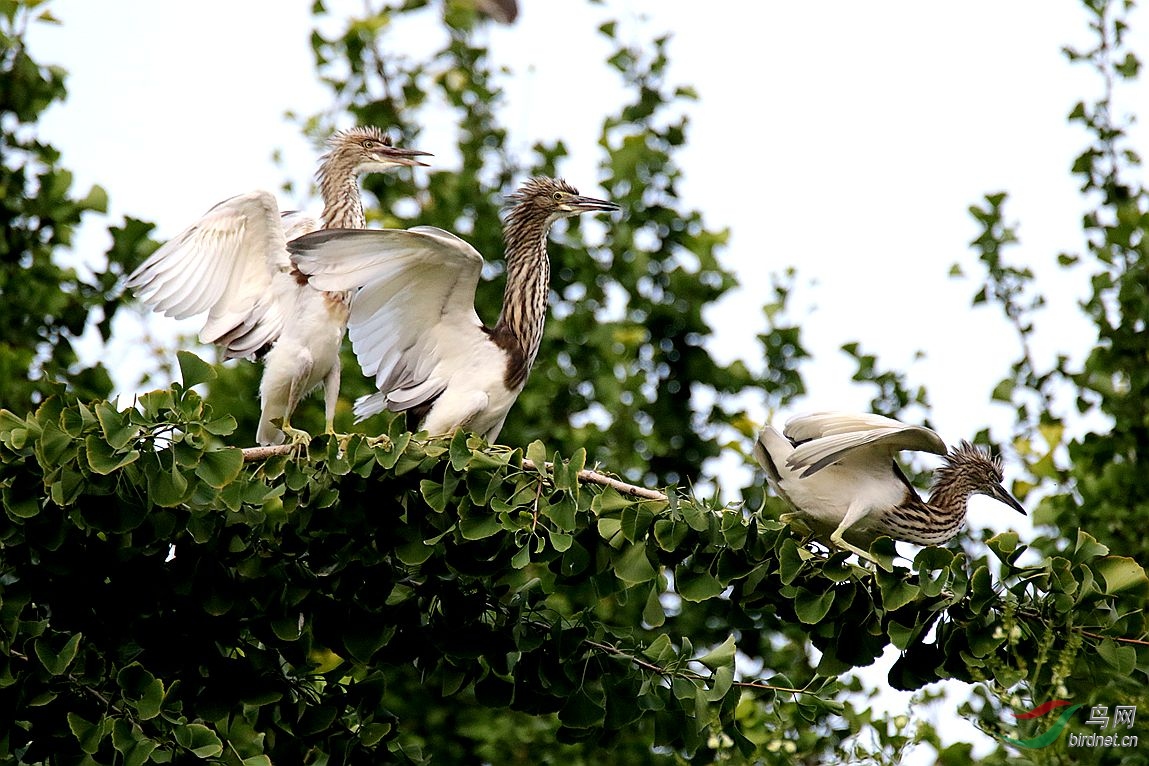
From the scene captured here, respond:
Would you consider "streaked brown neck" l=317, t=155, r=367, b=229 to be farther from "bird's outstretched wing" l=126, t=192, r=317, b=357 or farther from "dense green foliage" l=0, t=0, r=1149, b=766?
"dense green foliage" l=0, t=0, r=1149, b=766

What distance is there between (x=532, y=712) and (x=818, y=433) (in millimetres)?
1225

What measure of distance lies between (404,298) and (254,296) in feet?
2.11

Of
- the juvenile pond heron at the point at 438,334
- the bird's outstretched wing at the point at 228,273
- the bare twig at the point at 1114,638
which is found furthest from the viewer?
the bird's outstretched wing at the point at 228,273

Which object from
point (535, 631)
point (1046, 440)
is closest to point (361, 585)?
point (535, 631)

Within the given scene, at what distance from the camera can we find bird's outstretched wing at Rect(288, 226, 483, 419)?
15.0 ft

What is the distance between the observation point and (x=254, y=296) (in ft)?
17.2

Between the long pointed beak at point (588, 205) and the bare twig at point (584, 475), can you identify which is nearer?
the bare twig at point (584, 475)

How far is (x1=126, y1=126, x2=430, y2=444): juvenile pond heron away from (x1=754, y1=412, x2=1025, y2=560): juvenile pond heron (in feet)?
4.98

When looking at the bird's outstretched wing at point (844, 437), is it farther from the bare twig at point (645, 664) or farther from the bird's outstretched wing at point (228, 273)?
the bird's outstretched wing at point (228, 273)

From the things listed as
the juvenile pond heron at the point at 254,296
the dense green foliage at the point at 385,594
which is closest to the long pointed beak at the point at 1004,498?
the dense green foliage at the point at 385,594

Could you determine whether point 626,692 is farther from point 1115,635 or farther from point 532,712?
point 1115,635

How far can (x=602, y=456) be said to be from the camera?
7613mm

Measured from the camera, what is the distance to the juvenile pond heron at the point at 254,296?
5.02 m

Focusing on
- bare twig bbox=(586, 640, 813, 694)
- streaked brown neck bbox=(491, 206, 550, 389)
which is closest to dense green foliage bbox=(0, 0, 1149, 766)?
bare twig bbox=(586, 640, 813, 694)
